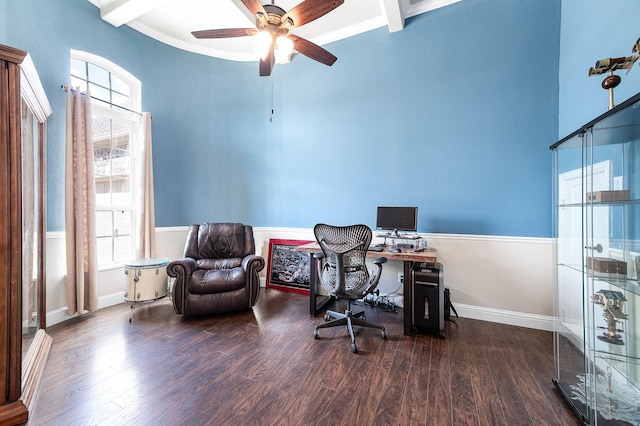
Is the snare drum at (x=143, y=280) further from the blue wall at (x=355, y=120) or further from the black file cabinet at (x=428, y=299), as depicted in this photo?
the black file cabinet at (x=428, y=299)

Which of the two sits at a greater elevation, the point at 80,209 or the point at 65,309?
the point at 80,209

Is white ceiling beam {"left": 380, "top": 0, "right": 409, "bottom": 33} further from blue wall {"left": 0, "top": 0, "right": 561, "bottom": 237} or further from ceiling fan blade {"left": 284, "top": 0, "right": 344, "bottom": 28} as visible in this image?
ceiling fan blade {"left": 284, "top": 0, "right": 344, "bottom": 28}

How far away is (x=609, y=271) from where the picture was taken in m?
1.41

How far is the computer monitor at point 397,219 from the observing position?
2.89 metres

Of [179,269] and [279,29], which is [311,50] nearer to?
[279,29]

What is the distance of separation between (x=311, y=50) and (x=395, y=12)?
1.36 m

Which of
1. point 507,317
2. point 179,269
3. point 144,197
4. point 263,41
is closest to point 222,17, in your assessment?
point 263,41

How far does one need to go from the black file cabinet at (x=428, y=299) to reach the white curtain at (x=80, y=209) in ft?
11.4

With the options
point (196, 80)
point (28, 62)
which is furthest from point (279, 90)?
point (28, 62)

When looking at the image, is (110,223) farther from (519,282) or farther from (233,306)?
(519,282)

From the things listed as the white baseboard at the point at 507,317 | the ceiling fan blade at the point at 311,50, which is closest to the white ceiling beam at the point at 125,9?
the ceiling fan blade at the point at 311,50

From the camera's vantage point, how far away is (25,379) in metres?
1.58

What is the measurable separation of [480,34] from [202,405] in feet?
14.1

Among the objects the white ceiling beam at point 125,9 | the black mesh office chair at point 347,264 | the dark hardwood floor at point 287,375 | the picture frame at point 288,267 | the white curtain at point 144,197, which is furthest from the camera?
the picture frame at point 288,267
